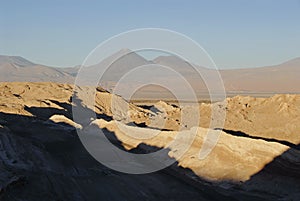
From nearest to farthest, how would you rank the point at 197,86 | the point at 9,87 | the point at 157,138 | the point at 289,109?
the point at 157,138
the point at 289,109
the point at 9,87
the point at 197,86

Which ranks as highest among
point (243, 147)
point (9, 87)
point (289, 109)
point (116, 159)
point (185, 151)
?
point (289, 109)

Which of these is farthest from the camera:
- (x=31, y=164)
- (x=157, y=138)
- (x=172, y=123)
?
(x=172, y=123)

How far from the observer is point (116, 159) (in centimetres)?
2331

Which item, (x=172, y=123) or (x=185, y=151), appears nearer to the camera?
(x=185, y=151)

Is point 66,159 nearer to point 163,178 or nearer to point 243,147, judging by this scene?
point 163,178

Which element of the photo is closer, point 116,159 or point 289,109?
point 116,159

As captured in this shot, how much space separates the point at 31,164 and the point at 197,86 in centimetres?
16513

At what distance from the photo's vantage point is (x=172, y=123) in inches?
1626

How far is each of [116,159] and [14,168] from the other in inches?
277

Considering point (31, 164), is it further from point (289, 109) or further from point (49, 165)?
point (289, 109)

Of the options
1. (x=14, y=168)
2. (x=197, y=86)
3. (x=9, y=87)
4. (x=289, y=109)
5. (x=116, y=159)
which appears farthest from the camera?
(x=197, y=86)

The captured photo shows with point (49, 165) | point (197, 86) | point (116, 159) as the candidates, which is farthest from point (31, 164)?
point (197, 86)

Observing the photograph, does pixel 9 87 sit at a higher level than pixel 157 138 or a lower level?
lower

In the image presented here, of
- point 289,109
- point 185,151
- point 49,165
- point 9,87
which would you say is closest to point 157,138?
point 185,151
